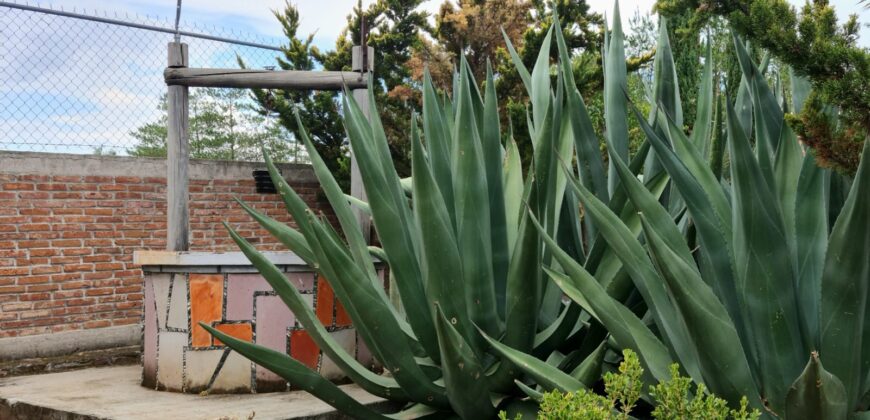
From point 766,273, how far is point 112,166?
6.23 metres

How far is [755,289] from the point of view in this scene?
130 centimetres

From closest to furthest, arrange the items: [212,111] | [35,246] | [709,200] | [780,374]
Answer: [780,374] → [709,200] → [35,246] → [212,111]

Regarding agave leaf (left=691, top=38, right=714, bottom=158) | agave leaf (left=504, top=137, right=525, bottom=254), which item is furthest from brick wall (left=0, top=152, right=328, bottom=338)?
agave leaf (left=691, top=38, right=714, bottom=158)

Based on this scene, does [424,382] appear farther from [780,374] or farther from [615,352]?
[780,374]

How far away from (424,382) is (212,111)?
935 centimetres

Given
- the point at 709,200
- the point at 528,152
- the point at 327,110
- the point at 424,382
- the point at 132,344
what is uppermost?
the point at 327,110

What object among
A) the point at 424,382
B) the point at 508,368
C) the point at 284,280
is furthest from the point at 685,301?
the point at 284,280

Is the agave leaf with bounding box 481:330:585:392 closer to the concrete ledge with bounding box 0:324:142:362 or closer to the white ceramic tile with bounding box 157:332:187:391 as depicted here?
the white ceramic tile with bounding box 157:332:187:391

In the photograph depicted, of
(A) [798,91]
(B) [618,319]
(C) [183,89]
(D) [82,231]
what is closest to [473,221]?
(B) [618,319]

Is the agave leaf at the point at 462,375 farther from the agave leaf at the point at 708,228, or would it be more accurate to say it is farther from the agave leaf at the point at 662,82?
the agave leaf at the point at 662,82

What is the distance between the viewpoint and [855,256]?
3.91 feet

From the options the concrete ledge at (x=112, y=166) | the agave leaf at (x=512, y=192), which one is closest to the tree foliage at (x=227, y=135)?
the concrete ledge at (x=112, y=166)

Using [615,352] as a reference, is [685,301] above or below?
above

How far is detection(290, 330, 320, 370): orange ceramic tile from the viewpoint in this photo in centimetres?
393
